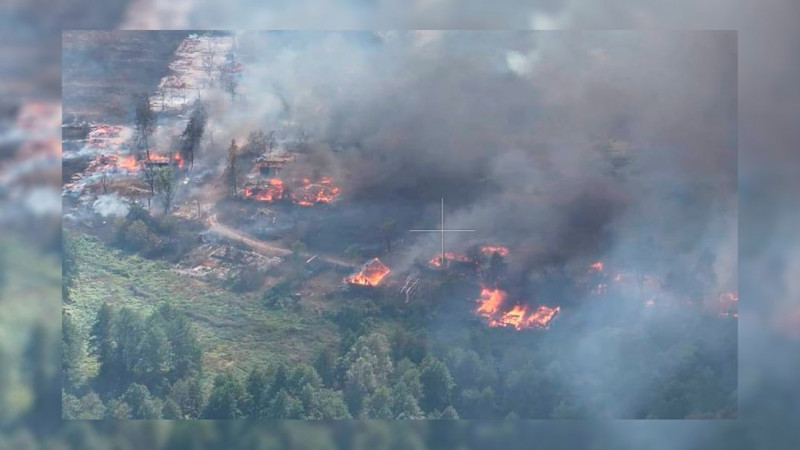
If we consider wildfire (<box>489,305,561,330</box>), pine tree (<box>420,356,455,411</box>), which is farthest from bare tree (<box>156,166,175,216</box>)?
wildfire (<box>489,305,561,330</box>)

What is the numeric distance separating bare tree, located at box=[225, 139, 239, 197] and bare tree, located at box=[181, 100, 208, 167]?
0.60ft

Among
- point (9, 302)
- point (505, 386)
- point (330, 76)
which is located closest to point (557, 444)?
point (505, 386)

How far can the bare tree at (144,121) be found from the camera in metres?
6.49

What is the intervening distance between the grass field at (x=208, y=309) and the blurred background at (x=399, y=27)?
0.62ft

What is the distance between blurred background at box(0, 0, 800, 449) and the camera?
6.43 metres

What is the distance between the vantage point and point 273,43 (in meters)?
6.48

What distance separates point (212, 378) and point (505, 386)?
1.59 meters

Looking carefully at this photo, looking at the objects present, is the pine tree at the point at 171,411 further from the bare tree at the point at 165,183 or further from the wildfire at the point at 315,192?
the wildfire at the point at 315,192

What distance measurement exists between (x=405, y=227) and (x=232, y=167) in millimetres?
1002

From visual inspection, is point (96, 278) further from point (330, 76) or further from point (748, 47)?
point (748, 47)

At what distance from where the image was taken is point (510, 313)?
6.45 meters

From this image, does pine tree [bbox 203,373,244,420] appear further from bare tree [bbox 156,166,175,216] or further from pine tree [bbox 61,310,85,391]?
bare tree [bbox 156,166,175,216]

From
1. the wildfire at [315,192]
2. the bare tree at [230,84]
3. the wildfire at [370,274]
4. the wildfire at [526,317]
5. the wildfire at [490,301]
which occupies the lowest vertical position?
the wildfire at [526,317]

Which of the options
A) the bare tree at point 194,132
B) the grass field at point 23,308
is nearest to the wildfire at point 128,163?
the bare tree at point 194,132
